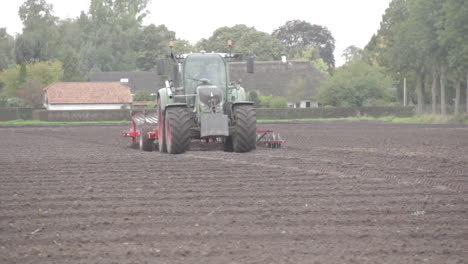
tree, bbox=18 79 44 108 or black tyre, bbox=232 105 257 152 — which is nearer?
black tyre, bbox=232 105 257 152

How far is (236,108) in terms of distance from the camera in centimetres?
1836

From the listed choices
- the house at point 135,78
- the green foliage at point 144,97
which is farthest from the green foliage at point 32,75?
the green foliage at point 144,97

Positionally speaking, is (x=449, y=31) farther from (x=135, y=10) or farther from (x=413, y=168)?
(x=135, y=10)

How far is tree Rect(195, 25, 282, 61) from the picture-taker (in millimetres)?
103000

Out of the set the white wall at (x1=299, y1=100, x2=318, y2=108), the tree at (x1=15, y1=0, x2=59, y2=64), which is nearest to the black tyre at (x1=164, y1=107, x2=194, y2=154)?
the white wall at (x1=299, y1=100, x2=318, y2=108)

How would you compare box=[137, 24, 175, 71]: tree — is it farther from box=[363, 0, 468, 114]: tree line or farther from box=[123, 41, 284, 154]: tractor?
box=[123, 41, 284, 154]: tractor

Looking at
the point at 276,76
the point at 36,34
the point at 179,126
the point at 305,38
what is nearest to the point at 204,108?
the point at 179,126

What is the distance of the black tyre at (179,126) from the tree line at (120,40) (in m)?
78.4

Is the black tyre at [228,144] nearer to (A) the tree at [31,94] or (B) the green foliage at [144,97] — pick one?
(A) the tree at [31,94]

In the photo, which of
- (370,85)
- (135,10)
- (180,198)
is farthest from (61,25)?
(180,198)

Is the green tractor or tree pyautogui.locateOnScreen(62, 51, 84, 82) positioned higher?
tree pyautogui.locateOnScreen(62, 51, 84, 82)

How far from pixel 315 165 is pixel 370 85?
56593 mm

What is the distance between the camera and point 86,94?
→ 78062 mm

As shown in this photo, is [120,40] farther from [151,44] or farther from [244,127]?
[244,127]
